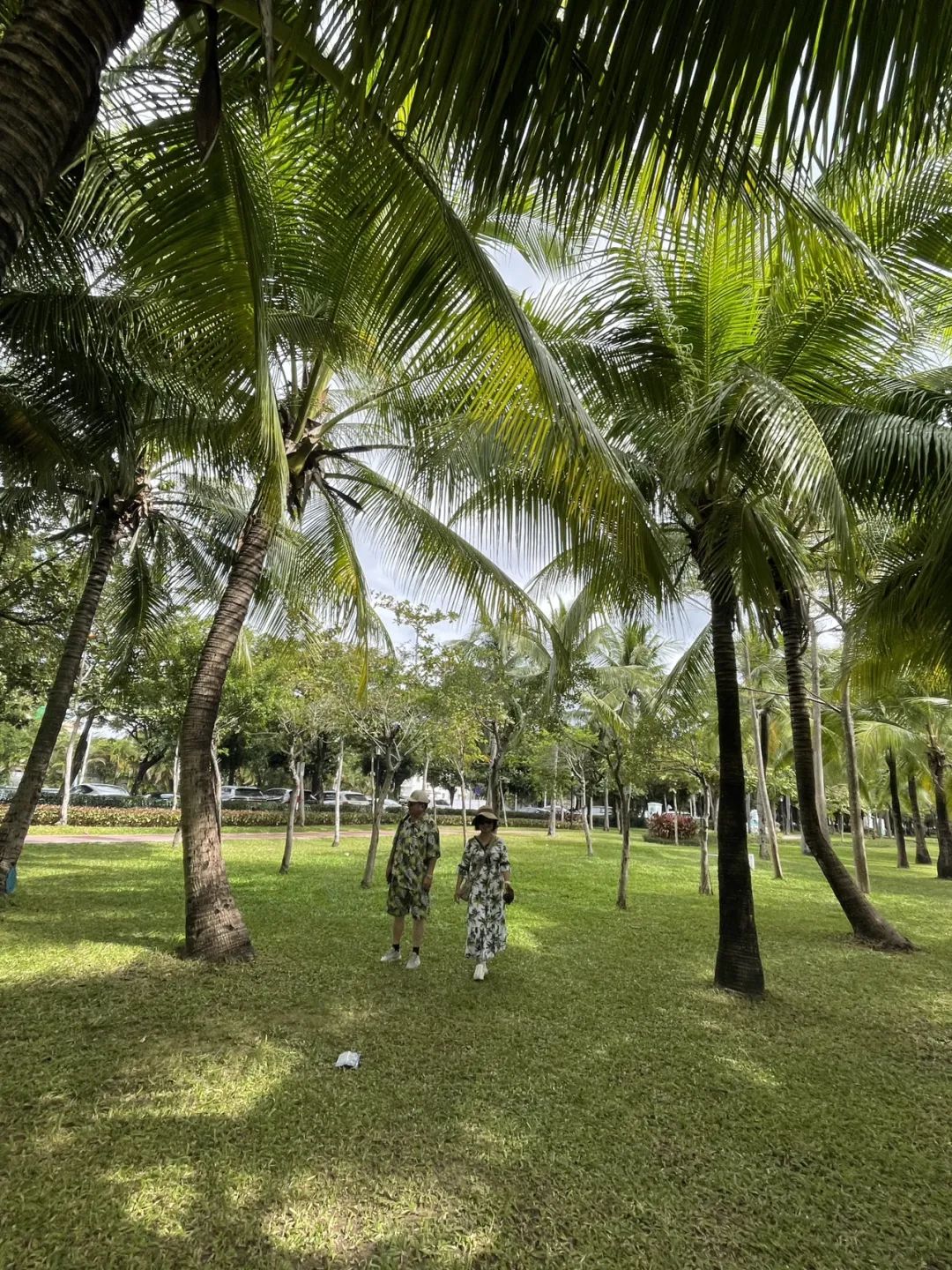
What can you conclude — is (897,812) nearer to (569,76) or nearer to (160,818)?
(569,76)

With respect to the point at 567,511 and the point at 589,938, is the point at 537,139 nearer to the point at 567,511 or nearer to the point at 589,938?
the point at 567,511

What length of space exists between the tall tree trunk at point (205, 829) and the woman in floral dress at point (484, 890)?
2228 mm

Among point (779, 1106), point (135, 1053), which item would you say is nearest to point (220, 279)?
point (135, 1053)

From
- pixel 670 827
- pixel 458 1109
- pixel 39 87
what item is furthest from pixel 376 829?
pixel 670 827

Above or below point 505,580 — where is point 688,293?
above

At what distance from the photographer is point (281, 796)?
47938 mm

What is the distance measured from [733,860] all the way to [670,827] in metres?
28.0

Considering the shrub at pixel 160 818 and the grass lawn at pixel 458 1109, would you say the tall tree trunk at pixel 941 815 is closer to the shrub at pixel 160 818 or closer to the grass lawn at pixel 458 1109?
the grass lawn at pixel 458 1109

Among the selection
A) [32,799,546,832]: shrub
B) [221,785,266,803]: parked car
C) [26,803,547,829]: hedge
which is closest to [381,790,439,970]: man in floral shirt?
[26,803,547,829]: hedge

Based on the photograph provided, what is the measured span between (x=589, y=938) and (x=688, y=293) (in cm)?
769

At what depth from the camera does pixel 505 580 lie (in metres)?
7.46

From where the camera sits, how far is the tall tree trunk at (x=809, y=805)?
27.8 feet

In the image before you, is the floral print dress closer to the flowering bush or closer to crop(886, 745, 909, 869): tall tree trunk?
crop(886, 745, 909, 869): tall tree trunk

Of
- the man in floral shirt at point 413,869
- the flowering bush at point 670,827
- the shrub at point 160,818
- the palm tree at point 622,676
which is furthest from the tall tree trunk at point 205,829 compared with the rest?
the flowering bush at point 670,827
